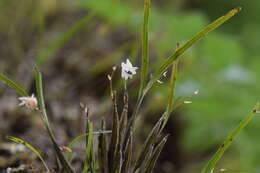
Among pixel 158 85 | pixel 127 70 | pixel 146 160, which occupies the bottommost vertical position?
pixel 146 160

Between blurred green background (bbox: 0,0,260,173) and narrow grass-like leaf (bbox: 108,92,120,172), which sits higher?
blurred green background (bbox: 0,0,260,173)

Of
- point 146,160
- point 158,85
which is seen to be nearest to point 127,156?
point 146,160

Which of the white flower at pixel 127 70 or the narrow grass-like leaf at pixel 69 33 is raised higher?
the narrow grass-like leaf at pixel 69 33

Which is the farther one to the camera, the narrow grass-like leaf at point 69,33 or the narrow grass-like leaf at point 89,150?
the narrow grass-like leaf at point 69,33

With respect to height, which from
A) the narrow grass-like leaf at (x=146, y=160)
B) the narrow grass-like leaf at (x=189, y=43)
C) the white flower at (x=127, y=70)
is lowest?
the narrow grass-like leaf at (x=146, y=160)

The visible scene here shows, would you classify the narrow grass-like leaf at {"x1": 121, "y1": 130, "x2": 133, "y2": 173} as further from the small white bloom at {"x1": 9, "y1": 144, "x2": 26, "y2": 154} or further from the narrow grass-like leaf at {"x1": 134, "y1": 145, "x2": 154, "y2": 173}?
the small white bloom at {"x1": 9, "y1": 144, "x2": 26, "y2": 154}

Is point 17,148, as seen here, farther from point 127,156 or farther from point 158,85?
point 158,85

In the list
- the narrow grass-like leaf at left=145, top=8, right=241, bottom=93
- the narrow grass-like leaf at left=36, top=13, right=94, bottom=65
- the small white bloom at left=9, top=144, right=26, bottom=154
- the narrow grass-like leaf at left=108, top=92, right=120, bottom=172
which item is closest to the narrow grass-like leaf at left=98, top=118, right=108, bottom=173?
the narrow grass-like leaf at left=108, top=92, right=120, bottom=172

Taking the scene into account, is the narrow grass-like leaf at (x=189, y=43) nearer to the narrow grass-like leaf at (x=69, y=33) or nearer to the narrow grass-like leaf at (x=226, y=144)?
the narrow grass-like leaf at (x=226, y=144)

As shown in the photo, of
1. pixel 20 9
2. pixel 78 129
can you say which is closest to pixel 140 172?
pixel 78 129

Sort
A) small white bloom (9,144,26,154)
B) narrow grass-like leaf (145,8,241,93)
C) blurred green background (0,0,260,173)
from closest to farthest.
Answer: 1. narrow grass-like leaf (145,8,241,93)
2. small white bloom (9,144,26,154)
3. blurred green background (0,0,260,173)

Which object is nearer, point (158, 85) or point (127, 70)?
point (127, 70)

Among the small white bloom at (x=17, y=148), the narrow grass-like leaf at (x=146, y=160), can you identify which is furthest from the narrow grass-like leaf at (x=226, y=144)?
the small white bloom at (x=17, y=148)
